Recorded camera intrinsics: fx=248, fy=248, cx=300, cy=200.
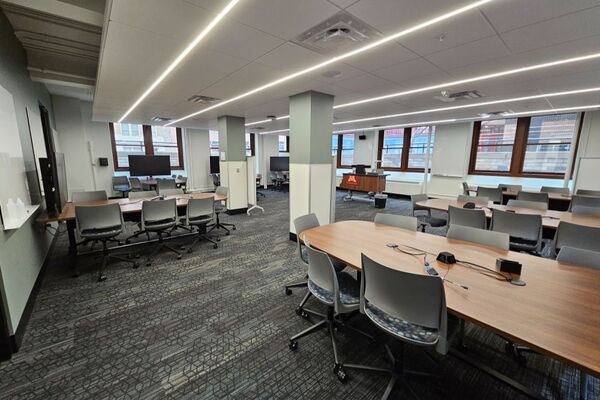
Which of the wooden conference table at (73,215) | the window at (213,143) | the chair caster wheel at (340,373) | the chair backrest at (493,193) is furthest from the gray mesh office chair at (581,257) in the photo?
the window at (213,143)

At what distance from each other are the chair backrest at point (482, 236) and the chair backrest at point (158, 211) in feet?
11.8

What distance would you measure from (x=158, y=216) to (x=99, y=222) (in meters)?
0.66

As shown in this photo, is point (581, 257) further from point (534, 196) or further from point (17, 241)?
point (17, 241)

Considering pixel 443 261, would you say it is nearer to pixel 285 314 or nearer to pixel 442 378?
pixel 442 378

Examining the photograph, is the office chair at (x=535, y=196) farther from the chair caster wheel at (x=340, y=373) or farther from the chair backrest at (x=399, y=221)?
the chair caster wheel at (x=340, y=373)

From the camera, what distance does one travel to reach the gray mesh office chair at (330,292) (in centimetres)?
170

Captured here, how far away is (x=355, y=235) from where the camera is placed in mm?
2445

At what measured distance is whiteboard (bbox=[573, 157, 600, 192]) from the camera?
5277mm

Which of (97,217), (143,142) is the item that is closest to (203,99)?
(97,217)

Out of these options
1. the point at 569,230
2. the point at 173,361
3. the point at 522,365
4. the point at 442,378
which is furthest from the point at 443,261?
the point at 173,361

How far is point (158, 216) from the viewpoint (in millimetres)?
3578

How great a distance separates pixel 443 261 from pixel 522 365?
0.99 metres

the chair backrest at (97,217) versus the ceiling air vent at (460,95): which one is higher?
the ceiling air vent at (460,95)

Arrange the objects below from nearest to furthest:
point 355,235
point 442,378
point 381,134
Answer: point 442,378 < point 355,235 < point 381,134
